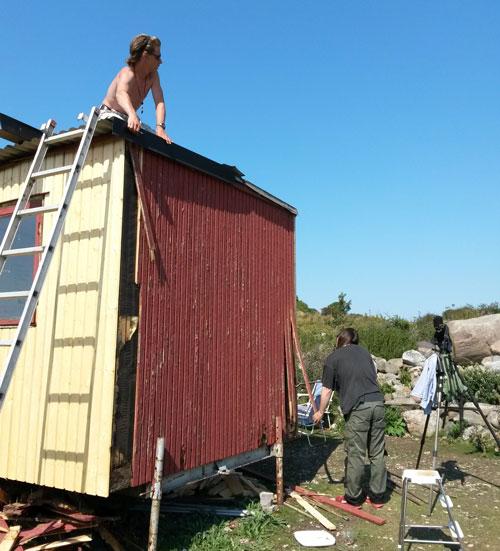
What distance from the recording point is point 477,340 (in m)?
14.8

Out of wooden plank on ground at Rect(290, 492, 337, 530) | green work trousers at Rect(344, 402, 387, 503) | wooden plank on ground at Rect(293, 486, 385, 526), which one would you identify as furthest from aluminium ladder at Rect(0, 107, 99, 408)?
wooden plank on ground at Rect(293, 486, 385, 526)

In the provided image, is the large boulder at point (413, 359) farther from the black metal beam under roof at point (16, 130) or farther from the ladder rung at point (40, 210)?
the ladder rung at point (40, 210)

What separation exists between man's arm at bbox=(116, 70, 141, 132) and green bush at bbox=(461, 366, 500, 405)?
9.52 meters

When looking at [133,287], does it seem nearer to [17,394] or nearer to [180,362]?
[180,362]

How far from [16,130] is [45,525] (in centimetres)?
373

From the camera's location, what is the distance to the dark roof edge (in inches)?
189

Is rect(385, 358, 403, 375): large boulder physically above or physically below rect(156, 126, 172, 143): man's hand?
below

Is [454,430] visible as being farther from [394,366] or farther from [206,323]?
[206,323]

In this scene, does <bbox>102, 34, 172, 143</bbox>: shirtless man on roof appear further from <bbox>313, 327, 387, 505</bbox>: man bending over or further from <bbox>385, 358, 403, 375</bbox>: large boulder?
<bbox>385, 358, 403, 375</bbox>: large boulder

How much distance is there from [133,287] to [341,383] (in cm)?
320

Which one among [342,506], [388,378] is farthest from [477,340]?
[342,506]

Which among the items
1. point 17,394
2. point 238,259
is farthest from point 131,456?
point 238,259

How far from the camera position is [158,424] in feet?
16.7

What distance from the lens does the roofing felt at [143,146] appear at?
4.79 meters
